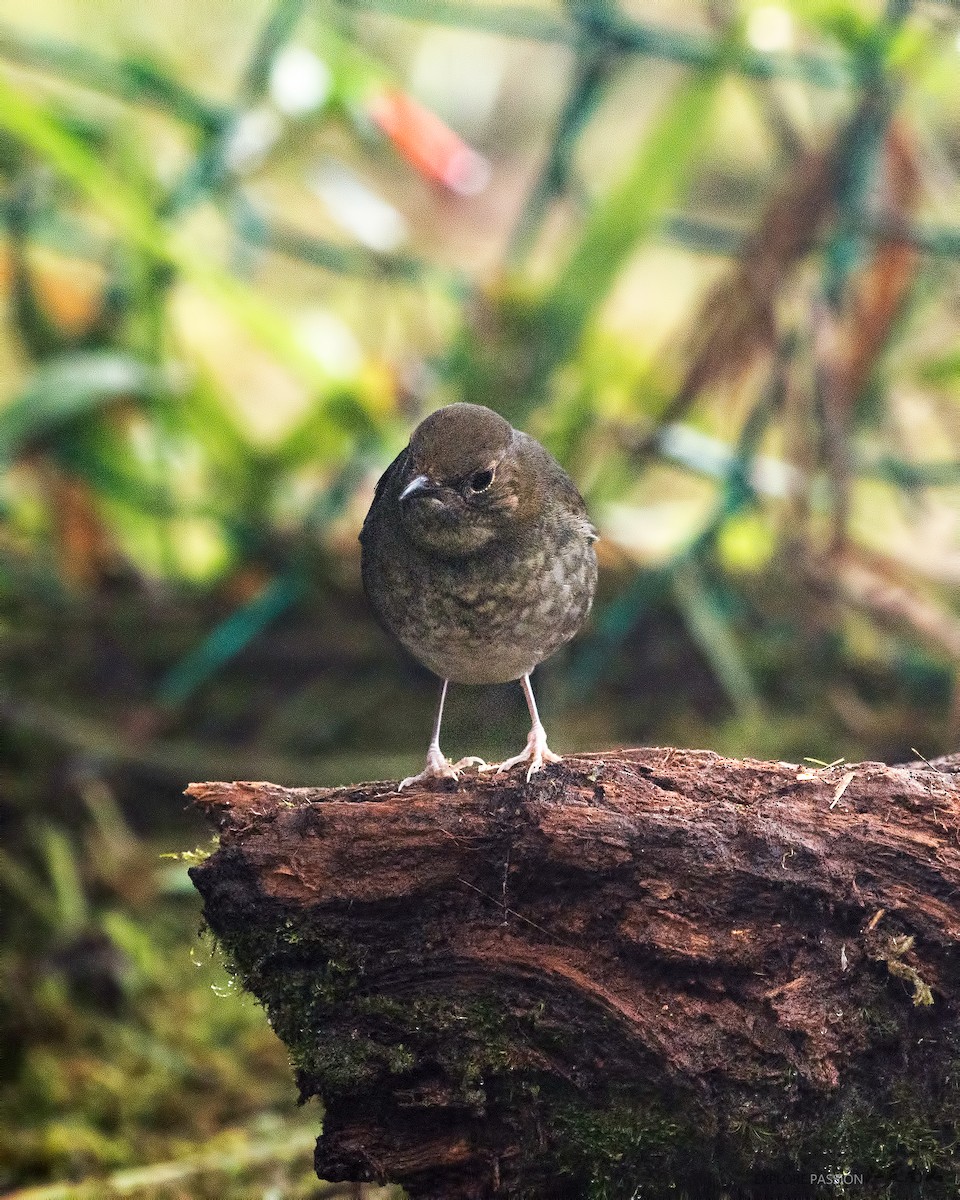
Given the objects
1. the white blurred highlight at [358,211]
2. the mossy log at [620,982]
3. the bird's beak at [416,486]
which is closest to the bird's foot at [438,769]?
the mossy log at [620,982]

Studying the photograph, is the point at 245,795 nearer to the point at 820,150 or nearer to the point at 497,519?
the point at 497,519

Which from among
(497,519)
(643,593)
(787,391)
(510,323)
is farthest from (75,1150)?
(787,391)

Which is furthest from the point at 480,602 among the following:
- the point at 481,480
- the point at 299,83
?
the point at 299,83

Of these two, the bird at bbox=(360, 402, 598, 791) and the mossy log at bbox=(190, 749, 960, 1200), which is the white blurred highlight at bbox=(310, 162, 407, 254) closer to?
the bird at bbox=(360, 402, 598, 791)

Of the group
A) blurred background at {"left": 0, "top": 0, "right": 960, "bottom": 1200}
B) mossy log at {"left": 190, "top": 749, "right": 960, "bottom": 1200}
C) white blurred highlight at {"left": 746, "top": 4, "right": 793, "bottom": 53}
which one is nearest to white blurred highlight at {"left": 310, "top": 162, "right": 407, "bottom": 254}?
blurred background at {"left": 0, "top": 0, "right": 960, "bottom": 1200}

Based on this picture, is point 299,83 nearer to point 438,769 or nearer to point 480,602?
point 480,602

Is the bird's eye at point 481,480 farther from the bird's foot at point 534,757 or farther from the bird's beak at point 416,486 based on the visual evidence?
the bird's foot at point 534,757
